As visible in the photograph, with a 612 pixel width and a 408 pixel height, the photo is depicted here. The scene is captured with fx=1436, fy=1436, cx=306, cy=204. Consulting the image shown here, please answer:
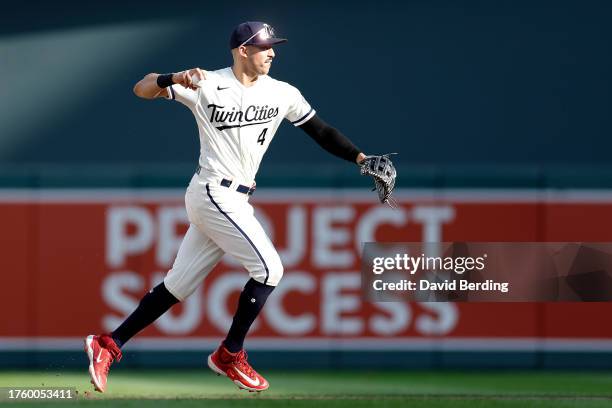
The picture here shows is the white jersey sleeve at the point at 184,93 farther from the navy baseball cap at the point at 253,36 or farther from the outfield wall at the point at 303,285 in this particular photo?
the outfield wall at the point at 303,285

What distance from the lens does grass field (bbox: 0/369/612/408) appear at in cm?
670

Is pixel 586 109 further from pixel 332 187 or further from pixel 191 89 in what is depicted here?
pixel 191 89

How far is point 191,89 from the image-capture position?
634 cm

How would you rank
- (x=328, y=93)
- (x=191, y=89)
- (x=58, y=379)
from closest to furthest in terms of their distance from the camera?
(x=191, y=89), (x=58, y=379), (x=328, y=93)

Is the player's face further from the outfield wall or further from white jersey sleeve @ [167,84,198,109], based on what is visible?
the outfield wall

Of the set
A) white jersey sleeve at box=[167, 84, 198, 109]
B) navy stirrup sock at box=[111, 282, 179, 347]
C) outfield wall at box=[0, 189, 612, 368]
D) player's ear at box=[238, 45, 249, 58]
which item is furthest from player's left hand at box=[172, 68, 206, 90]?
outfield wall at box=[0, 189, 612, 368]

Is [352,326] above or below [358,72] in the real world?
below

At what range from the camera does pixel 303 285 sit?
26.7ft

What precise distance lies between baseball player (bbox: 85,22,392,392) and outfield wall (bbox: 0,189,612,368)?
61.8 inches

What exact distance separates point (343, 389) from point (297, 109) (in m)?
1.64

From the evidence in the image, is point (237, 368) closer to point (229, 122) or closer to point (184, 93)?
point (229, 122)

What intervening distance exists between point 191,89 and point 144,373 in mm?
2226

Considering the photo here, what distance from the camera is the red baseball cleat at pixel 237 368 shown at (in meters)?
6.52

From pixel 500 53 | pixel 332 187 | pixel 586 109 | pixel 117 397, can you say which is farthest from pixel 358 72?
pixel 117 397
